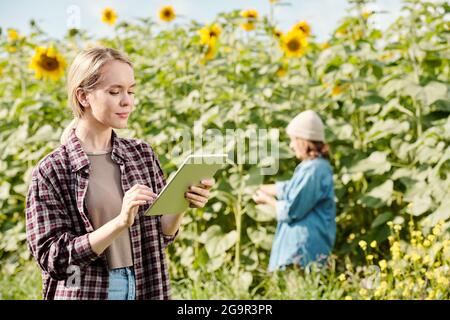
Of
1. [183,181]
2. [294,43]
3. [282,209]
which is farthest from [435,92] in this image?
[183,181]

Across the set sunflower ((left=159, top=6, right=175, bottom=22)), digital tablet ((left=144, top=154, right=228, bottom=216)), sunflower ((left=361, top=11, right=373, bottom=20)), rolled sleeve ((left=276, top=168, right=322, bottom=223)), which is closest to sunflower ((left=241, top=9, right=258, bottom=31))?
sunflower ((left=159, top=6, right=175, bottom=22))

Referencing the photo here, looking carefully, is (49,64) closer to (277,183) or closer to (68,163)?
(277,183)

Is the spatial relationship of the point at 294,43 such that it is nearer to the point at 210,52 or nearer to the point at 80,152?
the point at 210,52

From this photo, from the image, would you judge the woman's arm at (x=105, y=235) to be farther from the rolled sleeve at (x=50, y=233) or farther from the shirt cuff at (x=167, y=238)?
the shirt cuff at (x=167, y=238)

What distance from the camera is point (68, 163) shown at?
6.48ft

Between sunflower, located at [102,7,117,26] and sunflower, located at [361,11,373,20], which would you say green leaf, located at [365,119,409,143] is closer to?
sunflower, located at [361,11,373,20]

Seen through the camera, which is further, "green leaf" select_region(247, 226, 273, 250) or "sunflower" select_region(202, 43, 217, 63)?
"sunflower" select_region(202, 43, 217, 63)

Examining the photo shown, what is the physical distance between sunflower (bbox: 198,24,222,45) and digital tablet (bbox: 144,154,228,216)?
2615 mm

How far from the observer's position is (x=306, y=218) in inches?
153

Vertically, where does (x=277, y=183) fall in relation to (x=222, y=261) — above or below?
above

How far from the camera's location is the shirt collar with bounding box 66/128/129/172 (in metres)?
1.96

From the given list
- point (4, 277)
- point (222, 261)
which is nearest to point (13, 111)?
point (4, 277)

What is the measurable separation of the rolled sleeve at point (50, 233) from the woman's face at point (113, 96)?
0.22 m
